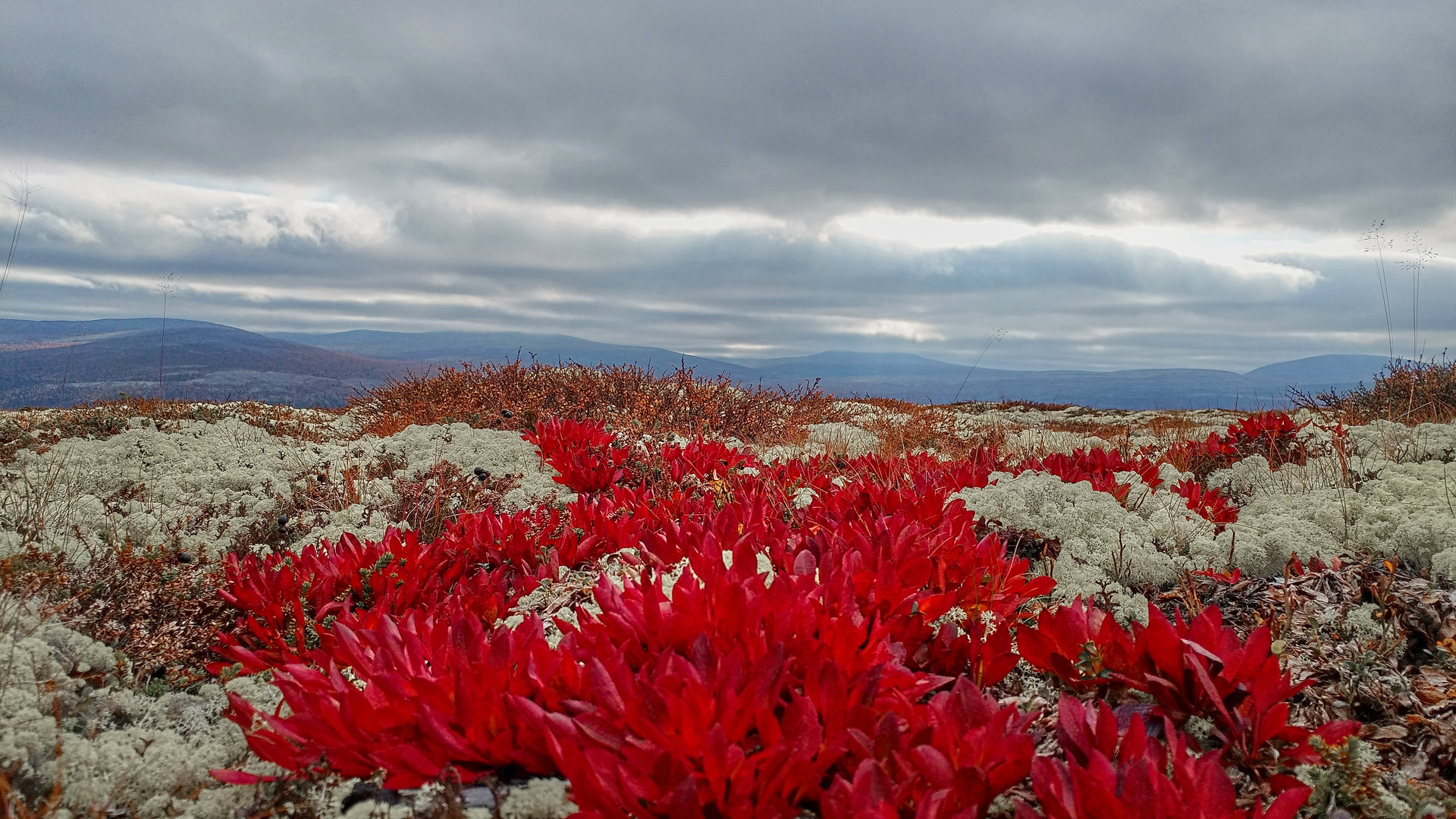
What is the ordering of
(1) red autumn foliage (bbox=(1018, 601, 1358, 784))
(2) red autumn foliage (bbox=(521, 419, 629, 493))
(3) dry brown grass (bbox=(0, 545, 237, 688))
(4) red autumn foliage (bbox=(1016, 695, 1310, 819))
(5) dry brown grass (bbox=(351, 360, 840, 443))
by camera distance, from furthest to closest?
(5) dry brown grass (bbox=(351, 360, 840, 443)) → (2) red autumn foliage (bbox=(521, 419, 629, 493)) → (3) dry brown grass (bbox=(0, 545, 237, 688)) → (1) red autumn foliage (bbox=(1018, 601, 1358, 784)) → (4) red autumn foliage (bbox=(1016, 695, 1310, 819))

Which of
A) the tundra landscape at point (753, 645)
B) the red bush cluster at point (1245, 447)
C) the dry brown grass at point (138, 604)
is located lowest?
the dry brown grass at point (138, 604)

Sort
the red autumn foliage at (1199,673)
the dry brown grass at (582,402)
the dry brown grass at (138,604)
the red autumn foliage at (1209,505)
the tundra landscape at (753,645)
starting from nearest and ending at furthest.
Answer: the tundra landscape at (753,645) → the red autumn foliage at (1199,673) → the dry brown grass at (138,604) → the red autumn foliage at (1209,505) → the dry brown grass at (582,402)

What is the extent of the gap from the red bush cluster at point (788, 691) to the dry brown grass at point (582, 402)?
17.1 ft

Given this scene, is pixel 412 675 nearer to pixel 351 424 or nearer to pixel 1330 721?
pixel 1330 721

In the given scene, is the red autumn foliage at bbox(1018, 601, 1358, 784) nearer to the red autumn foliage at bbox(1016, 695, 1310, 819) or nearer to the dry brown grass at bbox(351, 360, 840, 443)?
the red autumn foliage at bbox(1016, 695, 1310, 819)

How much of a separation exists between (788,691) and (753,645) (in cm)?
14

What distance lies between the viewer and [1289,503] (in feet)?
12.5

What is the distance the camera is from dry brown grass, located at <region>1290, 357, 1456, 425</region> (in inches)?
369

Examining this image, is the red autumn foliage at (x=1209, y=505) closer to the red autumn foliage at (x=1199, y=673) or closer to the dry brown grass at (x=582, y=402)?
the red autumn foliage at (x=1199, y=673)

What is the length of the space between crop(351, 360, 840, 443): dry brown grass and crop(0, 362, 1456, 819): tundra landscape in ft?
11.3

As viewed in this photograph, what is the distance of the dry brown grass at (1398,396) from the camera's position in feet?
→ 30.8

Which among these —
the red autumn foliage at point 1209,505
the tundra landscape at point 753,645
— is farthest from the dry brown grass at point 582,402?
the red autumn foliage at point 1209,505

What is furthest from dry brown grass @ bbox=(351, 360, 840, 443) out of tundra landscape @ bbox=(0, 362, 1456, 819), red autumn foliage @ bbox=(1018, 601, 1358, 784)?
red autumn foliage @ bbox=(1018, 601, 1358, 784)

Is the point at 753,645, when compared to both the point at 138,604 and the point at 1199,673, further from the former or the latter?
the point at 138,604
